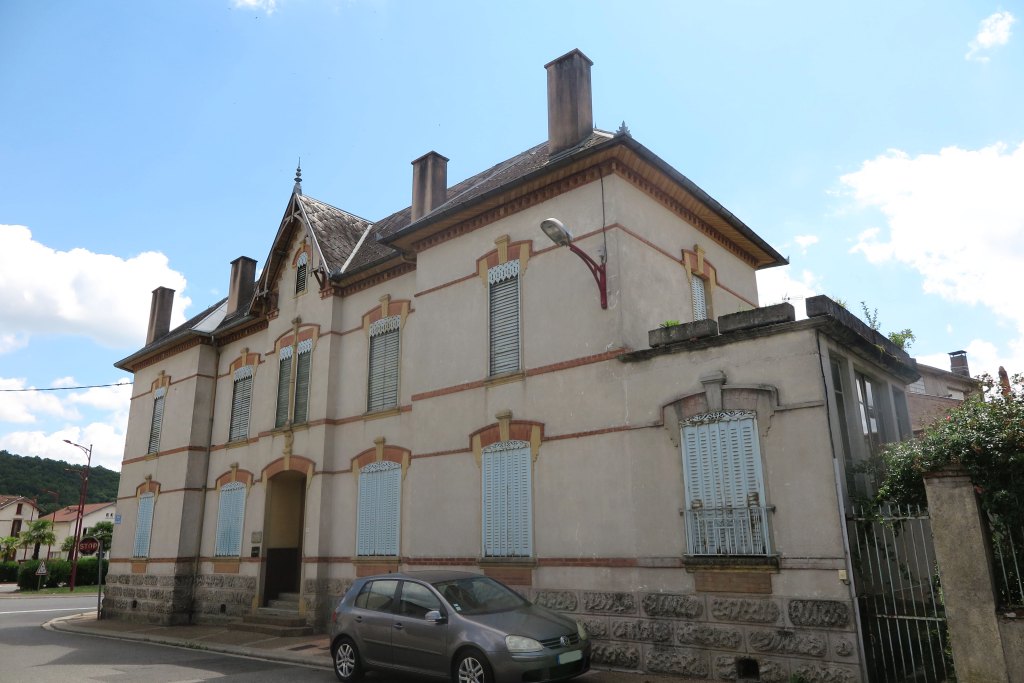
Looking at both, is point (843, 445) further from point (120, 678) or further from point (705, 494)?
point (120, 678)

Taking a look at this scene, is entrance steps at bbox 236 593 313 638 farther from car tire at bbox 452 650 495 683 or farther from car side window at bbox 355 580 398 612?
car tire at bbox 452 650 495 683

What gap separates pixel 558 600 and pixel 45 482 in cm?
8905

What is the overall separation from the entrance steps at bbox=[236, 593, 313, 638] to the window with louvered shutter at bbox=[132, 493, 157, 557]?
243 inches

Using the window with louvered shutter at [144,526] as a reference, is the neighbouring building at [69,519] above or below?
above

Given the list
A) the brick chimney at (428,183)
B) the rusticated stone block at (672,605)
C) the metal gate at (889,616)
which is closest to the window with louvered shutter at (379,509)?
the brick chimney at (428,183)

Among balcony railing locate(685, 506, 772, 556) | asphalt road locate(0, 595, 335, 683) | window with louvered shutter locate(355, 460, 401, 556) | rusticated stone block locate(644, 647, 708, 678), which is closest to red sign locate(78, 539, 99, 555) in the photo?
asphalt road locate(0, 595, 335, 683)

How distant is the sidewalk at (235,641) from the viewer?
991 cm

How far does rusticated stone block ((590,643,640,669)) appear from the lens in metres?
10.0

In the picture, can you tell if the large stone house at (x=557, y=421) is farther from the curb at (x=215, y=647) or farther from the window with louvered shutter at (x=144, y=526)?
the curb at (x=215, y=647)

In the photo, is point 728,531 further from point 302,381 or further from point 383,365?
point 302,381

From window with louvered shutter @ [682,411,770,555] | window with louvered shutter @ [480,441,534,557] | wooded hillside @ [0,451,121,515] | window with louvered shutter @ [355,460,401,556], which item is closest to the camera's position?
window with louvered shutter @ [682,411,770,555]

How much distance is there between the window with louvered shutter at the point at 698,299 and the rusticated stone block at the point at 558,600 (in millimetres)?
5836

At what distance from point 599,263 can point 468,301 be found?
Result: 3.11 meters

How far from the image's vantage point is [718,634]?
367 inches
